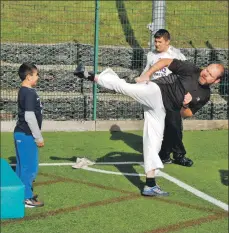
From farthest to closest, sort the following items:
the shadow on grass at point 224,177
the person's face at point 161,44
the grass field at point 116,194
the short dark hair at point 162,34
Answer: the person's face at point 161,44 < the short dark hair at point 162,34 < the shadow on grass at point 224,177 < the grass field at point 116,194

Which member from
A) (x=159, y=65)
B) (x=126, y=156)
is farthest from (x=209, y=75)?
(x=126, y=156)

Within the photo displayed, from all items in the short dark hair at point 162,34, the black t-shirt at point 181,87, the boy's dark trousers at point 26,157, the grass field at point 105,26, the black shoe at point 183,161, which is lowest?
the black shoe at point 183,161

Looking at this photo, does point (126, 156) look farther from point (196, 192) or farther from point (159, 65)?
point (159, 65)

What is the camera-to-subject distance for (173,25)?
543 inches

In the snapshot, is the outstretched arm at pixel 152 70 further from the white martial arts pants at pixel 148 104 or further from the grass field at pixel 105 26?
the grass field at pixel 105 26

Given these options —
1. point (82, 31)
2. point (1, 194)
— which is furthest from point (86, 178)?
point (82, 31)

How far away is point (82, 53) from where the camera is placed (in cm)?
1194

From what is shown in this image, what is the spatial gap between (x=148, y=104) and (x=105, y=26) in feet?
21.0

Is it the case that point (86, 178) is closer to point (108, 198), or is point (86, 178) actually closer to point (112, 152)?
point (108, 198)

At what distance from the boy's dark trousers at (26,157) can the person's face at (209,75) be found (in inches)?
79.3

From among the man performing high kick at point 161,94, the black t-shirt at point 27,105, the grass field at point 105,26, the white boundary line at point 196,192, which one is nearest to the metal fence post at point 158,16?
the grass field at point 105,26

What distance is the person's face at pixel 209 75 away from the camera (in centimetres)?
666

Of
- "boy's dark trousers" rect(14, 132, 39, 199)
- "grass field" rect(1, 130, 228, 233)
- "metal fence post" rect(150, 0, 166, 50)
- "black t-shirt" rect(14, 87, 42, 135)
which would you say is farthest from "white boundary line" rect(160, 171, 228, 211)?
"metal fence post" rect(150, 0, 166, 50)

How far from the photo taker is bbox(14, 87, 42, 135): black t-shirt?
6.17m
